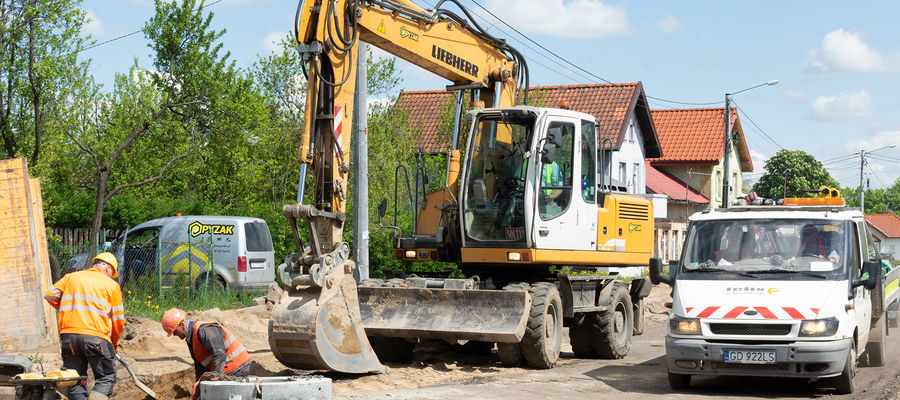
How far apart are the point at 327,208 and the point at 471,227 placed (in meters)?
2.61

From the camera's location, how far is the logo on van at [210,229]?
770 inches

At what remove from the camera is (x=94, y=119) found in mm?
30531

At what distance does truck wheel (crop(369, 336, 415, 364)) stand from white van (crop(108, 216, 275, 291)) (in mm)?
7488

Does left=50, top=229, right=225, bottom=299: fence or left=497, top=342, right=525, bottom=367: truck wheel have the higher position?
left=50, top=229, right=225, bottom=299: fence

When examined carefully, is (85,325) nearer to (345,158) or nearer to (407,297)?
(345,158)

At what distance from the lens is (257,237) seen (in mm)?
19922

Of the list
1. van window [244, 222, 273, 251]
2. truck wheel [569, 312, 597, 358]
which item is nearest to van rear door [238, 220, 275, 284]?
van window [244, 222, 273, 251]

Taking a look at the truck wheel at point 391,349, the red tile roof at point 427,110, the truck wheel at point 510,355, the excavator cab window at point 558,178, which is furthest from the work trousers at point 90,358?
the red tile roof at point 427,110

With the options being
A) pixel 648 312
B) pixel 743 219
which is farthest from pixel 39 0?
pixel 648 312

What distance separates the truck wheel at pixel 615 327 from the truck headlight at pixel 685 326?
333 centimetres

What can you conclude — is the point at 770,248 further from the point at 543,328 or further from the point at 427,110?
the point at 427,110

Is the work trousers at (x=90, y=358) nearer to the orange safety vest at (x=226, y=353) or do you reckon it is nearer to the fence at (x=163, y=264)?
the orange safety vest at (x=226, y=353)

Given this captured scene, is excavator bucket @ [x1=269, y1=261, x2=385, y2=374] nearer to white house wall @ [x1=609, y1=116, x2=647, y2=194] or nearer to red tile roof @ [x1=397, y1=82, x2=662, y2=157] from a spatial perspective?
red tile roof @ [x1=397, y1=82, x2=662, y2=157]

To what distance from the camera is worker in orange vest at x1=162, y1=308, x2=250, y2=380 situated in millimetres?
8586
